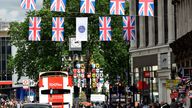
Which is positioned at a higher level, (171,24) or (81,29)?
(171,24)

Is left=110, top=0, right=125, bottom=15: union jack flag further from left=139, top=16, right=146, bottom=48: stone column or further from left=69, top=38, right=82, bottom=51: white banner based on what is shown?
left=69, top=38, right=82, bottom=51: white banner

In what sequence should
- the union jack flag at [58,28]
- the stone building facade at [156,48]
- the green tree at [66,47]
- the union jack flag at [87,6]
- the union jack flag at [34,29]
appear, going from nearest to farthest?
the union jack flag at [87,6] < the union jack flag at [58,28] < the union jack flag at [34,29] < the stone building facade at [156,48] < the green tree at [66,47]

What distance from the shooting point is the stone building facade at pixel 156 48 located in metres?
59.7

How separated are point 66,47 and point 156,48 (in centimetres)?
2548

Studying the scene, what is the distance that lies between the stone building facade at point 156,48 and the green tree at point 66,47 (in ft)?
41.6

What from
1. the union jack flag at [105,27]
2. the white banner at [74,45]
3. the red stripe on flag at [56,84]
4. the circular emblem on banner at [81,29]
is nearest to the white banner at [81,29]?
the circular emblem on banner at [81,29]

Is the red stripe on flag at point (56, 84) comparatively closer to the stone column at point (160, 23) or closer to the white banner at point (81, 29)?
the white banner at point (81, 29)

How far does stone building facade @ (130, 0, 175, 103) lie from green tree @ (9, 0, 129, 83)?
1268cm

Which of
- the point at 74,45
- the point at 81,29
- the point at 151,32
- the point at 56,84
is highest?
the point at 151,32

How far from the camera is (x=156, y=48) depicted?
61.7 meters

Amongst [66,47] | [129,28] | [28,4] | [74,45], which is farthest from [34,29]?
[66,47]

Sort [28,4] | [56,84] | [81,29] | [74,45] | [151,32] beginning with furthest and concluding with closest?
[74,45] → [151,32] → [81,29] → [56,84] → [28,4]

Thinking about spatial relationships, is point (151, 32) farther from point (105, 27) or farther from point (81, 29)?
point (81, 29)

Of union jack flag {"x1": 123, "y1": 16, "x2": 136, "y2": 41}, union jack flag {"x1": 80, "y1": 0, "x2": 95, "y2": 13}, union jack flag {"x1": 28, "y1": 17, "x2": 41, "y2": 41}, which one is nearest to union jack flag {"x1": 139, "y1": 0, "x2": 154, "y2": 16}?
union jack flag {"x1": 80, "y1": 0, "x2": 95, "y2": 13}
